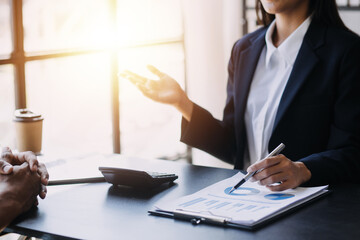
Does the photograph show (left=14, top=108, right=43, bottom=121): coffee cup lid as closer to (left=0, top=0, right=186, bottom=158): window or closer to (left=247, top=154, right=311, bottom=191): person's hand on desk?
(left=0, top=0, right=186, bottom=158): window

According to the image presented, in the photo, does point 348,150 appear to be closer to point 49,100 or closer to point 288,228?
point 288,228

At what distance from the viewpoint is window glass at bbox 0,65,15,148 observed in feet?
8.00

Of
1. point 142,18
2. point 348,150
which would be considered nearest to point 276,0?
point 348,150

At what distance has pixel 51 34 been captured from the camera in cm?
282

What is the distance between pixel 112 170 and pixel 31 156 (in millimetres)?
242

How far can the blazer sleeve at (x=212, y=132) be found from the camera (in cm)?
206

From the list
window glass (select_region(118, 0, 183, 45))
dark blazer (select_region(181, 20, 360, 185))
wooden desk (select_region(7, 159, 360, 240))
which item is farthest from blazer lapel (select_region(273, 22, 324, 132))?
window glass (select_region(118, 0, 183, 45))

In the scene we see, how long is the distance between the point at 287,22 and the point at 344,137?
548mm

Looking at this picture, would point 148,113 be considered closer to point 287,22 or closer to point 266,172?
point 287,22

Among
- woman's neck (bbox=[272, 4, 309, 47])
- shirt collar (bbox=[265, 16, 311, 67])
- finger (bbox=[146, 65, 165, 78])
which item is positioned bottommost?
finger (bbox=[146, 65, 165, 78])

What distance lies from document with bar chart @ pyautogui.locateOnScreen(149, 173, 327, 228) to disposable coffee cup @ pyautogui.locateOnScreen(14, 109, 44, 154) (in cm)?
81

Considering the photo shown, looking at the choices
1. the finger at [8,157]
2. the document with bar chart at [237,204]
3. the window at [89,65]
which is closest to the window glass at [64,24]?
the window at [89,65]

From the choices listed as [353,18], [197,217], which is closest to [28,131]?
[197,217]

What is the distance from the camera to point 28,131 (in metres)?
2.03
